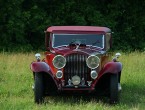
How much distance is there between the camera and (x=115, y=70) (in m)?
9.79

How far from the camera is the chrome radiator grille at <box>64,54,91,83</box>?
978 centimetres

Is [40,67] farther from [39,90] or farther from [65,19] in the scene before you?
[65,19]

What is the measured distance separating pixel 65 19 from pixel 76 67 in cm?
1961

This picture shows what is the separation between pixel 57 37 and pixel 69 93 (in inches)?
63.4

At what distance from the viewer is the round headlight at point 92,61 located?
31.8 ft

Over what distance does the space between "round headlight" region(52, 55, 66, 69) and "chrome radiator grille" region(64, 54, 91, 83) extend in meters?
0.11

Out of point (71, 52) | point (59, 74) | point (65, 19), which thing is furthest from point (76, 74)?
point (65, 19)

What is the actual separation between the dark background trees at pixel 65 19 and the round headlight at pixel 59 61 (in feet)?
55.2

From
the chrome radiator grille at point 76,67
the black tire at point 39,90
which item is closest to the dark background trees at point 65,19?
the black tire at point 39,90

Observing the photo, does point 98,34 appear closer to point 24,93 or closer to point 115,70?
point 115,70

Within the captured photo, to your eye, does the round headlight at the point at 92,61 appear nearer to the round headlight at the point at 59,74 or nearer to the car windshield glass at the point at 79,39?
the round headlight at the point at 59,74

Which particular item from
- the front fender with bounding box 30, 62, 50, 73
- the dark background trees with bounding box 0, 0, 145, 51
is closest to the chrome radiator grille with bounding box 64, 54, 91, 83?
the front fender with bounding box 30, 62, 50, 73

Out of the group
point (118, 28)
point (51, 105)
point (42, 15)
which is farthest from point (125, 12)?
point (51, 105)

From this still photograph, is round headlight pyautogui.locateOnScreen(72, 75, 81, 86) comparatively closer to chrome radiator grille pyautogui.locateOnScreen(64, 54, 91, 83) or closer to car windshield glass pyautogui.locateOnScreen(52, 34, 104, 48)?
chrome radiator grille pyautogui.locateOnScreen(64, 54, 91, 83)
